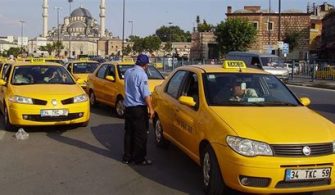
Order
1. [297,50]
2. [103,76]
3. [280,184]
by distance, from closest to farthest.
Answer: [280,184]
[103,76]
[297,50]

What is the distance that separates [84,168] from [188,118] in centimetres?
167

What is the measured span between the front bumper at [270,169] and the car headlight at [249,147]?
0.15 feet

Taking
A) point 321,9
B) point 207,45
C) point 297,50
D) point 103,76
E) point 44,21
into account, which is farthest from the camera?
point 44,21

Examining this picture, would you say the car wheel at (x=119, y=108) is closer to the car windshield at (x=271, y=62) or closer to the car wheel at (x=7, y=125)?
the car wheel at (x=7, y=125)

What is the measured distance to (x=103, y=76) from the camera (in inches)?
542

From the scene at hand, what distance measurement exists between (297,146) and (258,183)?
0.54 meters

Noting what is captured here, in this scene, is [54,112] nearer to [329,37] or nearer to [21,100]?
[21,100]

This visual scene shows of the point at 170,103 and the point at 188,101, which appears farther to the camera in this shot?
the point at 170,103

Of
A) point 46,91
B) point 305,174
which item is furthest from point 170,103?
point 46,91

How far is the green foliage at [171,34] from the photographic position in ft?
505

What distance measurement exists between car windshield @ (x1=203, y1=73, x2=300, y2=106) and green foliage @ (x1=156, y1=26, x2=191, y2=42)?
14357cm

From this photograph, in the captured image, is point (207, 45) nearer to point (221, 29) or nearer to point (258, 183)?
point (221, 29)

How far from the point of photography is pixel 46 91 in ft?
33.2

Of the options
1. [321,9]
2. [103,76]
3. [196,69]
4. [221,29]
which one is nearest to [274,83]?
[196,69]
